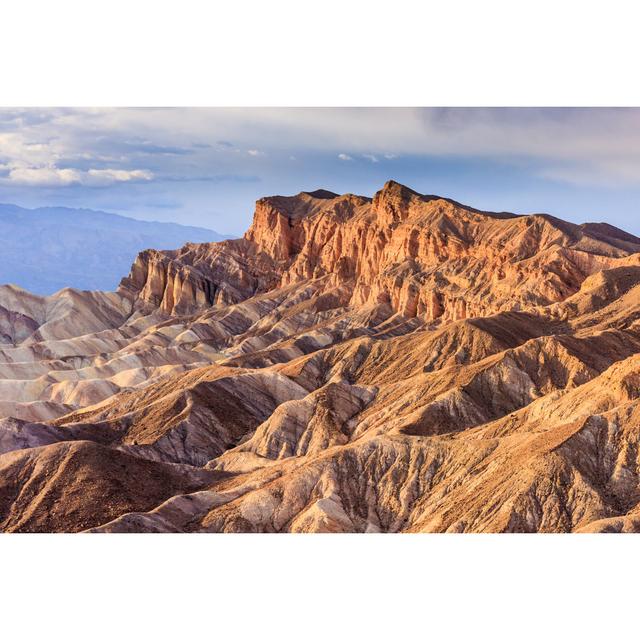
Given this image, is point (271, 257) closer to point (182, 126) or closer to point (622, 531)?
point (182, 126)

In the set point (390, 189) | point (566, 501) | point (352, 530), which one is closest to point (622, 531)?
point (566, 501)

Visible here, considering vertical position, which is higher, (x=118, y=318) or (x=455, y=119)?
(x=455, y=119)

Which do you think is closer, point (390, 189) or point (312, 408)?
point (312, 408)

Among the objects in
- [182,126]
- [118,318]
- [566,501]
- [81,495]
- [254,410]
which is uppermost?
[182,126]

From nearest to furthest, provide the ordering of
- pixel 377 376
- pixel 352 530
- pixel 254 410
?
pixel 352 530 < pixel 254 410 < pixel 377 376

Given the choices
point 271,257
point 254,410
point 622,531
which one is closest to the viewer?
point 622,531

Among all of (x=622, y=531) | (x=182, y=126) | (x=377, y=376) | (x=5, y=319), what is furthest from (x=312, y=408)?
(x=5, y=319)

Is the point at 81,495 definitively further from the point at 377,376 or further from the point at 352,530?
the point at 377,376
